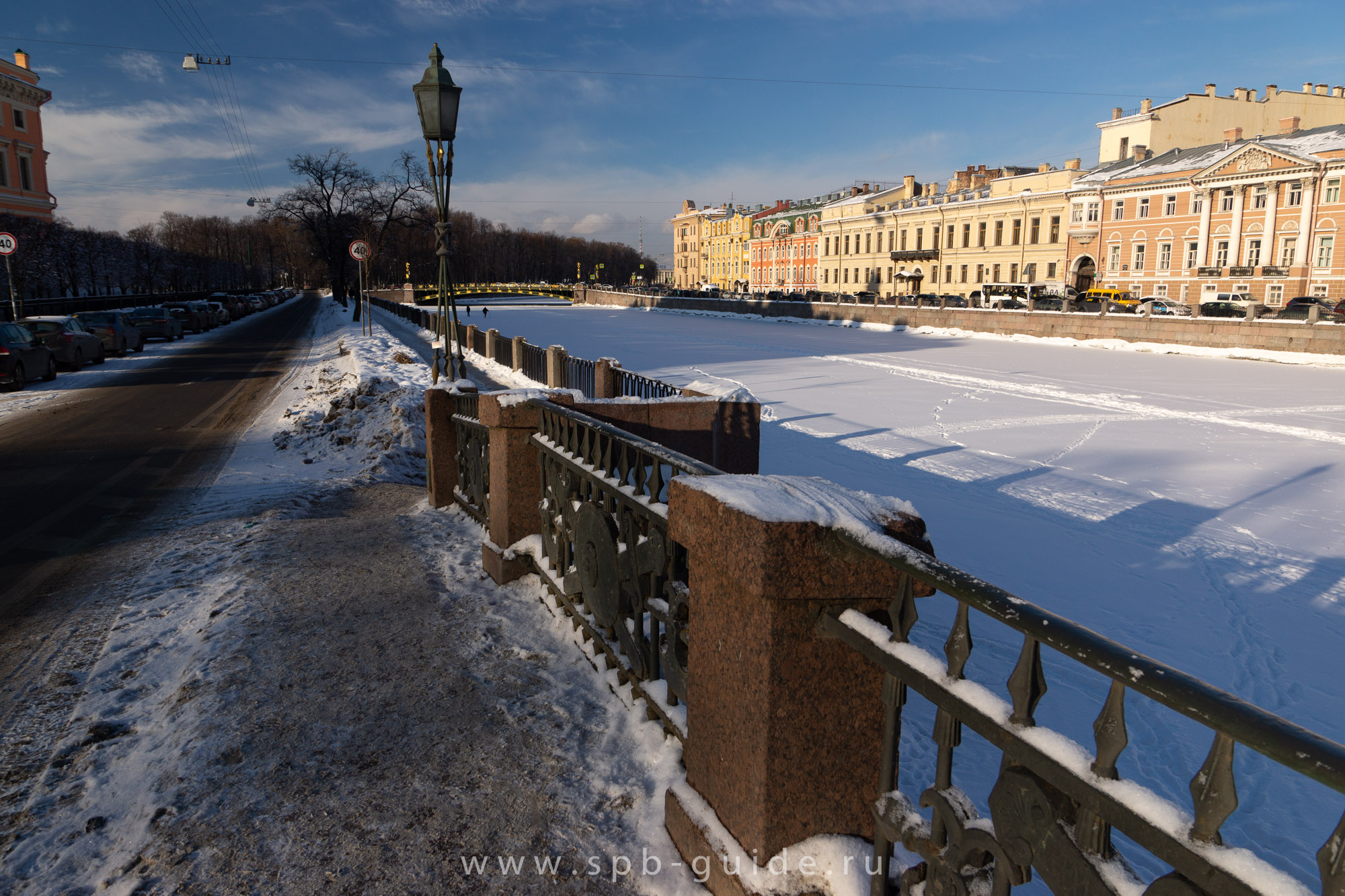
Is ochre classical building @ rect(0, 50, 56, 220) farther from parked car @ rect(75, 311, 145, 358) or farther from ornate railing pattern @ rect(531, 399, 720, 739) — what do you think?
ornate railing pattern @ rect(531, 399, 720, 739)

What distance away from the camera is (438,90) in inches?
342

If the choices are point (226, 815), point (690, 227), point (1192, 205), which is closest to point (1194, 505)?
point (226, 815)

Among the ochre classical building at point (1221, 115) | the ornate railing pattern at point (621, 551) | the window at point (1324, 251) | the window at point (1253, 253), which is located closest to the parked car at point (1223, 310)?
the window at point (1324, 251)

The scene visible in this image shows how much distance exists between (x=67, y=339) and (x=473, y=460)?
67.4 feet

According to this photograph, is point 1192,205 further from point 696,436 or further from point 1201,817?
point 1201,817

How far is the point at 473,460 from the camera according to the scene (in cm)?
678

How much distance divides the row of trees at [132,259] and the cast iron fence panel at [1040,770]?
4111 cm

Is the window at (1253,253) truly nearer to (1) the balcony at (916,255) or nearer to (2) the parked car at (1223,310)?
(2) the parked car at (1223,310)

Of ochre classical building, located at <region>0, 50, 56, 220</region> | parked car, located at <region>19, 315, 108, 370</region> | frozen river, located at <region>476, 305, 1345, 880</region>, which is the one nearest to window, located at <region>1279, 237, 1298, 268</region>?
frozen river, located at <region>476, 305, 1345, 880</region>

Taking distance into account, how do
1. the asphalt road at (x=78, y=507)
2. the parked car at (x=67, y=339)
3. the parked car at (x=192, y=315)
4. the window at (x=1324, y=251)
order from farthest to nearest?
the window at (x=1324, y=251) → the parked car at (x=192, y=315) → the parked car at (x=67, y=339) → the asphalt road at (x=78, y=507)

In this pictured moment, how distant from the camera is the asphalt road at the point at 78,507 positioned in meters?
4.26

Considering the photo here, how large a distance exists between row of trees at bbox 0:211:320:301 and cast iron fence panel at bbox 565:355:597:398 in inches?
1179

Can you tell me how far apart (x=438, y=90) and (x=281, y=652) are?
646 centimetres

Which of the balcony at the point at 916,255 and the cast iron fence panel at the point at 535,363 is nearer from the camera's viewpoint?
the cast iron fence panel at the point at 535,363
